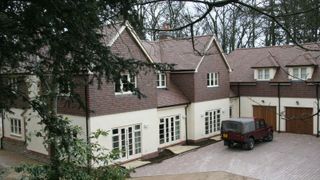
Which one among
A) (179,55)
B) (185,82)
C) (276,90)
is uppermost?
(179,55)

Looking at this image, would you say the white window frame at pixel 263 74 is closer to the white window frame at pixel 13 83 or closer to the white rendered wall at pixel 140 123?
the white rendered wall at pixel 140 123

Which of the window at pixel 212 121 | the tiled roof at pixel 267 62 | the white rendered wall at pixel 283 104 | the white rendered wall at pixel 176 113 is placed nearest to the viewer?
the white rendered wall at pixel 176 113

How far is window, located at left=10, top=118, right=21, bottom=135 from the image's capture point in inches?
972

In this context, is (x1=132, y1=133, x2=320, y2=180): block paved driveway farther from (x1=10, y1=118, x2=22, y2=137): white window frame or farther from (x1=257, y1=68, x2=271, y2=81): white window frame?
(x1=10, y1=118, x2=22, y2=137): white window frame

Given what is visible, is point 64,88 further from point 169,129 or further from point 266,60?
point 266,60

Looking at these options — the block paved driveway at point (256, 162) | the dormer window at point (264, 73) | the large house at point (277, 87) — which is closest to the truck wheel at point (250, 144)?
the block paved driveway at point (256, 162)

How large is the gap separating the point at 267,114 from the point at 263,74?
3.19m

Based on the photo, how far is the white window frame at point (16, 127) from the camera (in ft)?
80.7

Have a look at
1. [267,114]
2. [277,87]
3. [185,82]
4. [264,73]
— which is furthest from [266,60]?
[185,82]

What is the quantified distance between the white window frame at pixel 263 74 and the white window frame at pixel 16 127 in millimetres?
18212

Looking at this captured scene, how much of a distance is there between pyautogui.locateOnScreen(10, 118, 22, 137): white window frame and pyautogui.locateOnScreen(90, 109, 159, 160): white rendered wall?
8192 mm

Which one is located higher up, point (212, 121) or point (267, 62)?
point (267, 62)

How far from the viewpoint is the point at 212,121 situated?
1093 inches

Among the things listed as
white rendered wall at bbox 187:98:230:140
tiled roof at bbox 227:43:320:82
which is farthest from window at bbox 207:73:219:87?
tiled roof at bbox 227:43:320:82
